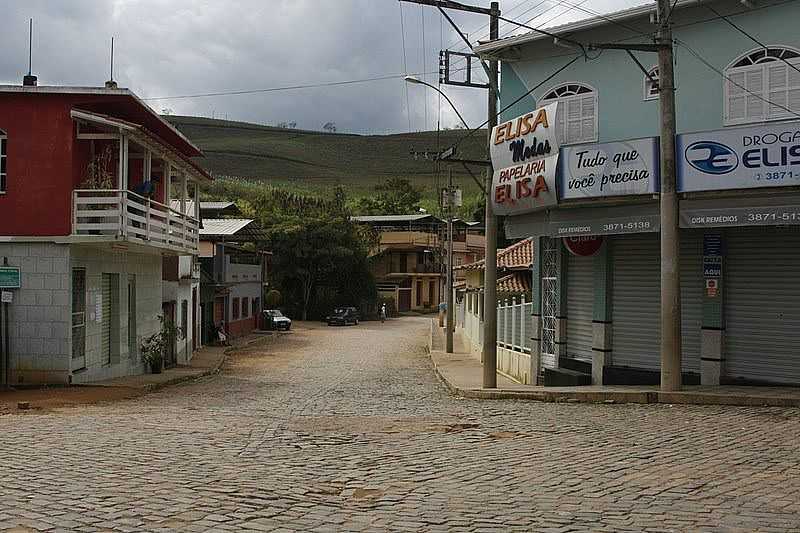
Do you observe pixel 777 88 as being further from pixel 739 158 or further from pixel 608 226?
pixel 608 226

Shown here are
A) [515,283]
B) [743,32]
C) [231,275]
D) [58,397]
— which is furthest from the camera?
[231,275]

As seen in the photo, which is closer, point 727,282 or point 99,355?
point 727,282

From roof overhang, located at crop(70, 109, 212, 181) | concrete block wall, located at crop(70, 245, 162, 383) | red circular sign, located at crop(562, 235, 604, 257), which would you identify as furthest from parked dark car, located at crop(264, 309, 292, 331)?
red circular sign, located at crop(562, 235, 604, 257)

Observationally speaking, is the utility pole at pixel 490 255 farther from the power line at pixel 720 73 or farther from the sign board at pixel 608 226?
the power line at pixel 720 73

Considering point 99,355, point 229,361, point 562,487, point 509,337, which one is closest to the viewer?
point 562,487

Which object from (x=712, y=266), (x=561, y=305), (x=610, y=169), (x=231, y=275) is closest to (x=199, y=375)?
(x=561, y=305)

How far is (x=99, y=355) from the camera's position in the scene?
22.9m

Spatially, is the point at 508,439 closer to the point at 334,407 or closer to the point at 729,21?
the point at 334,407

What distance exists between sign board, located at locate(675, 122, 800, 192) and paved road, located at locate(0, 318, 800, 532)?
3.83 meters

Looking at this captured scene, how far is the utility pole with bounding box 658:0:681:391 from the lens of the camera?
1605 centimetres

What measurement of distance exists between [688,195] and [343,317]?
165 ft

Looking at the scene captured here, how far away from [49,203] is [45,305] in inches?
84.9

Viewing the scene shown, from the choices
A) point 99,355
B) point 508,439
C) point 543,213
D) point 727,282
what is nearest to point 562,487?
point 508,439

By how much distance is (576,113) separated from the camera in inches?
786
